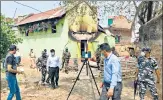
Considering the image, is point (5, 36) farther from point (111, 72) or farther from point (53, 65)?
point (111, 72)

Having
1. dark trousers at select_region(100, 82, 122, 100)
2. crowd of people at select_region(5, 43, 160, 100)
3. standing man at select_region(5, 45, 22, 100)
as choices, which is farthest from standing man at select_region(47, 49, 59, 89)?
dark trousers at select_region(100, 82, 122, 100)

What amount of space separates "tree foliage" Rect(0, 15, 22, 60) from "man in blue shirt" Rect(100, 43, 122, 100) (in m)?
7.08

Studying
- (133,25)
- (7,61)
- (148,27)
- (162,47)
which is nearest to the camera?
(7,61)

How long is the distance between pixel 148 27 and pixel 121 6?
390 cm

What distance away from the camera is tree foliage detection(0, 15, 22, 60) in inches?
494

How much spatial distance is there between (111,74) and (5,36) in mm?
7603

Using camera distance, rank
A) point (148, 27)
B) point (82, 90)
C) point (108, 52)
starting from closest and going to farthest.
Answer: point (108, 52)
point (148, 27)
point (82, 90)

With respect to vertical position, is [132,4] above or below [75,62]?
above

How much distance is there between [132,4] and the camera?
14.7 m

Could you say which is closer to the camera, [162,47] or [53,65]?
[162,47]

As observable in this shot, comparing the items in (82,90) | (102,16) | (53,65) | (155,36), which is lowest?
(82,90)

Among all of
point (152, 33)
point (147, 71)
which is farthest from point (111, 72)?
point (152, 33)

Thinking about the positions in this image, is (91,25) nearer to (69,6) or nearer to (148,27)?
(69,6)

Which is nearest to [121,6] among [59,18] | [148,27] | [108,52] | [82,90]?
[148,27]
